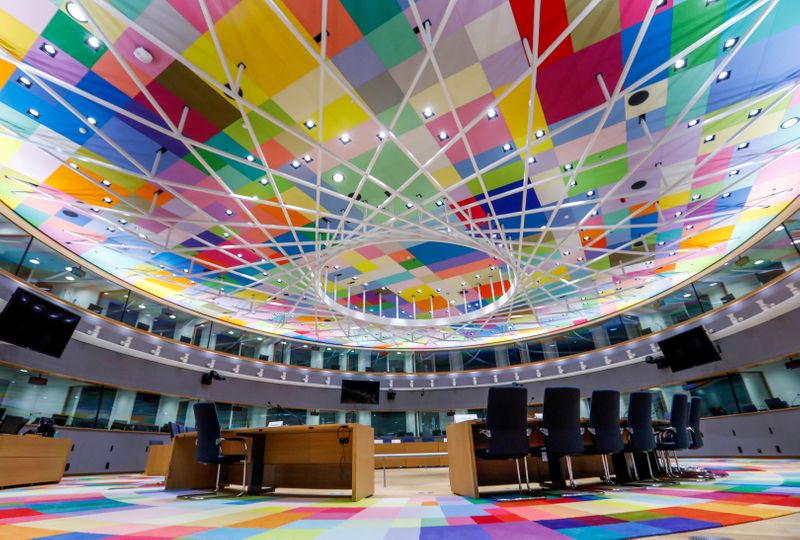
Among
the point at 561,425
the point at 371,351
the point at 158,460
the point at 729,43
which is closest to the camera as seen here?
the point at 561,425

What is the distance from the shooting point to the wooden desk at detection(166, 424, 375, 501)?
5.60 meters

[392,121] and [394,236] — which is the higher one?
[392,121]

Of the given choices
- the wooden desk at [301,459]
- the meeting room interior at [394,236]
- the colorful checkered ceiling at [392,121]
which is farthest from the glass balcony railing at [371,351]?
the wooden desk at [301,459]

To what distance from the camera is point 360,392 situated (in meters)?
18.1

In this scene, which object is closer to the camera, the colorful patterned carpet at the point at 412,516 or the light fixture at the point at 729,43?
the colorful patterned carpet at the point at 412,516

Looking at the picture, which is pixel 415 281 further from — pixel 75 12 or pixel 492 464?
pixel 75 12

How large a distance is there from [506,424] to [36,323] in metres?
11.9

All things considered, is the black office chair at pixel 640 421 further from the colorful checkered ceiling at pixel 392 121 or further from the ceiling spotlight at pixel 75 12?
the ceiling spotlight at pixel 75 12

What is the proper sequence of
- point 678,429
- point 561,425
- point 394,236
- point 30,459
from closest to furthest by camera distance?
1. point 561,425
2. point 678,429
3. point 30,459
4. point 394,236

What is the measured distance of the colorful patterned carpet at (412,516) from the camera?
268cm

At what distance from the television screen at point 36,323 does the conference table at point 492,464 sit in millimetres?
10846

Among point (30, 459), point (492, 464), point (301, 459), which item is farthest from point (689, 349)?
point (30, 459)

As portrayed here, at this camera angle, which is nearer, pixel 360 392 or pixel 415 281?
pixel 415 281

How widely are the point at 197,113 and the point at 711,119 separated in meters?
9.75
